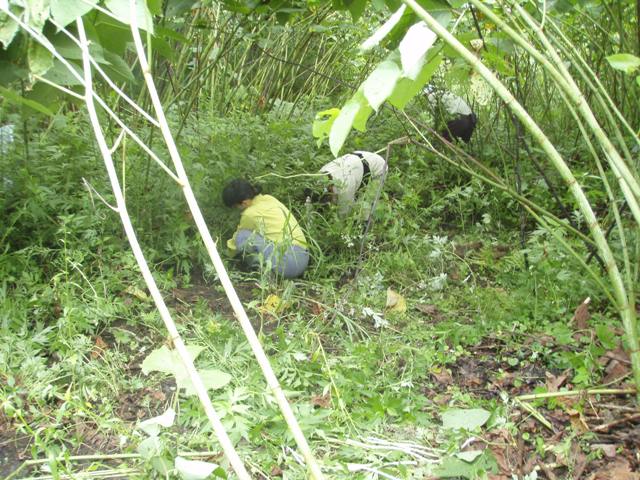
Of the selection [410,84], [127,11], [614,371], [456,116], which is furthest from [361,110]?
[456,116]

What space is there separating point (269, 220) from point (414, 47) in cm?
276

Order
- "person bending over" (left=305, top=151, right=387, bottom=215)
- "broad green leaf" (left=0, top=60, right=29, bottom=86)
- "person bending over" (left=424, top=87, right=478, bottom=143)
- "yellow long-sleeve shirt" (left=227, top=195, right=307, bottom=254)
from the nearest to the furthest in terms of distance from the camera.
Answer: "broad green leaf" (left=0, top=60, right=29, bottom=86), "yellow long-sleeve shirt" (left=227, top=195, right=307, bottom=254), "person bending over" (left=305, top=151, right=387, bottom=215), "person bending over" (left=424, top=87, right=478, bottom=143)

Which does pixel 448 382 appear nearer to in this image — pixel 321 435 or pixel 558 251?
pixel 321 435

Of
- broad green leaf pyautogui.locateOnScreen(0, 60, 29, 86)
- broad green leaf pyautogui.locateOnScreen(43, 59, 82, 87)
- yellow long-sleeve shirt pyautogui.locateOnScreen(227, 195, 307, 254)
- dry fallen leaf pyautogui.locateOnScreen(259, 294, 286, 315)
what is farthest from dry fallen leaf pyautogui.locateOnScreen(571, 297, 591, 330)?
broad green leaf pyautogui.locateOnScreen(0, 60, 29, 86)

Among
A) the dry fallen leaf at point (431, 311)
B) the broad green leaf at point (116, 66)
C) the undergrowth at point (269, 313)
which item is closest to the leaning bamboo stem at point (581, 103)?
the undergrowth at point (269, 313)

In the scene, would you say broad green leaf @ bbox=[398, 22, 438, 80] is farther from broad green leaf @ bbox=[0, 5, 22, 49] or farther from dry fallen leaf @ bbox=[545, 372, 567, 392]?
dry fallen leaf @ bbox=[545, 372, 567, 392]

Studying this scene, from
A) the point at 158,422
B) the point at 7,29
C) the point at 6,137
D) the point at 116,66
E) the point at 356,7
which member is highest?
the point at 7,29

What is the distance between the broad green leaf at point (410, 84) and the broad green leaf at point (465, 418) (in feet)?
3.38

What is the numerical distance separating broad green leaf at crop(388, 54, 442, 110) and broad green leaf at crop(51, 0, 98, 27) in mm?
571

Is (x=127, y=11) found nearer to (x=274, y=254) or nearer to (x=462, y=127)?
(x=274, y=254)

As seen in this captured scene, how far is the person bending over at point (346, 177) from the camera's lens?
13.5 ft

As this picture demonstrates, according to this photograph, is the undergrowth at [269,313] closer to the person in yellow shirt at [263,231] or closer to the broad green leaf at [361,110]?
the person in yellow shirt at [263,231]

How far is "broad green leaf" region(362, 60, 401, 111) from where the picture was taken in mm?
1004

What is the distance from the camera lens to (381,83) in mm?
1027
